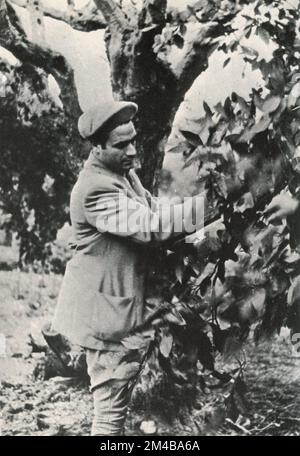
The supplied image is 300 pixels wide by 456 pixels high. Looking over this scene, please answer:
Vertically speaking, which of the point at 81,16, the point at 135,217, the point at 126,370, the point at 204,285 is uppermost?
the point at 81,16

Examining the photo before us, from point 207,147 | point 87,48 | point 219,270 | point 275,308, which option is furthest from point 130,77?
point 275,308

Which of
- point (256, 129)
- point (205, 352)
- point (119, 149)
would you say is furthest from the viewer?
point (205, 352)

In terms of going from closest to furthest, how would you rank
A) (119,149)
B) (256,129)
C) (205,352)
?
(256,129) < (119,149) < (205,352)

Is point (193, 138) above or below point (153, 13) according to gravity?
below

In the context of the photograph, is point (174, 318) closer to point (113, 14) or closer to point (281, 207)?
point (281, 207)

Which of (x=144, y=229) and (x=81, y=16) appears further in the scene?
(x=81, y=16)

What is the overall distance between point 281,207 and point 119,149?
601 mm

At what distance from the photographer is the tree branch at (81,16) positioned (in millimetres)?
2559

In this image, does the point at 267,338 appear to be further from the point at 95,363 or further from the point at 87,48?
the point at 87,48

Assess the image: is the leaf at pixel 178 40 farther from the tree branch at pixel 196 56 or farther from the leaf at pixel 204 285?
the leaf at pixel 204 285

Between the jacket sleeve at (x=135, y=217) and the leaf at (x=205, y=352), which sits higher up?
the jacket sleeve at (x=135, y=217)

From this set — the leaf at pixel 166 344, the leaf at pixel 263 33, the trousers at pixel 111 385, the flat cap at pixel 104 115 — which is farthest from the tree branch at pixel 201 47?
the trousers at pixel 111 385

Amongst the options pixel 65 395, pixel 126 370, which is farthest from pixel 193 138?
pixel 65 395

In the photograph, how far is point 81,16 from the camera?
256 cm
